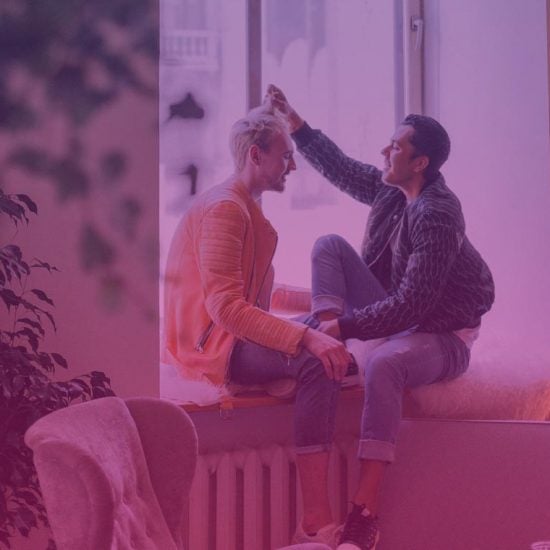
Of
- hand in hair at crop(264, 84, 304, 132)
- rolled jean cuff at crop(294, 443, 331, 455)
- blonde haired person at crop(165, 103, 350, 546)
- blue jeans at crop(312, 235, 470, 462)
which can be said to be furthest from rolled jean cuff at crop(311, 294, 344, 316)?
hand in hair at crop(264, 84, 304, 132)

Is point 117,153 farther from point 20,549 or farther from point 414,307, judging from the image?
point 20,549

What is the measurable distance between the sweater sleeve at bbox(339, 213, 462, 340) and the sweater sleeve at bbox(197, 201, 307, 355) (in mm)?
240

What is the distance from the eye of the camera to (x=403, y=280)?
9.45ft

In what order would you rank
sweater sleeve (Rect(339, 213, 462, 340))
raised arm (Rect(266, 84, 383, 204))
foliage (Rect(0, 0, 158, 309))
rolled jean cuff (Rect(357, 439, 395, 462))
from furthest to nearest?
raised arm (Rect(266, 84, 383, 204)) < sweater sleeve (Rect(339, 213, 462, 340)) < foliage (Rect(0, 0, 158, 309)) < rolled jean cuff (Rect(357, 439, 395, 462))

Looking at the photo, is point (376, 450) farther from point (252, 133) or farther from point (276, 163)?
point (252, 133)

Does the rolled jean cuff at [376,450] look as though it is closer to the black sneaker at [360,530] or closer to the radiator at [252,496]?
the black sneaker at [360,530]

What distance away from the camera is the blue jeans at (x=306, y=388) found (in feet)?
8.68

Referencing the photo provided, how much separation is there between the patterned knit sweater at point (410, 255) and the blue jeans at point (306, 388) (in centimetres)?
22

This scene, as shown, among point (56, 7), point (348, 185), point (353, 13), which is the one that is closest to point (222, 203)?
point (348, 185)

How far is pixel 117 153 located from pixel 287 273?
86 centimetres

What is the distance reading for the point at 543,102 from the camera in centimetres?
323

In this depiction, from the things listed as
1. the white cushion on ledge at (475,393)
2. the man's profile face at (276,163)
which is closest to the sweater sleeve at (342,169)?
the man's profile face at (276,163)

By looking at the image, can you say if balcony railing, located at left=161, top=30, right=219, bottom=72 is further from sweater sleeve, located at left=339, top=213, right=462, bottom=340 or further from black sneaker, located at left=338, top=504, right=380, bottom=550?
black sneaker, located at left=338, top=504, right=380, bottom=550

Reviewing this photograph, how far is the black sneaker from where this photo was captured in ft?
8.13
